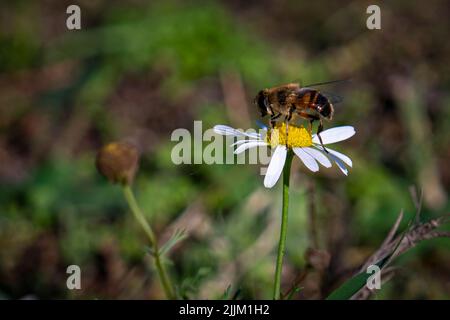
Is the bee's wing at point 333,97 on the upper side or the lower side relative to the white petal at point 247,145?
upper

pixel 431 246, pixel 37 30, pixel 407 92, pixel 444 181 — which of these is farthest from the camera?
pixel 37 30

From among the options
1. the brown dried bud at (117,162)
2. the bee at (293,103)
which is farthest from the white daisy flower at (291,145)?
the brown dried bud at (117,162)

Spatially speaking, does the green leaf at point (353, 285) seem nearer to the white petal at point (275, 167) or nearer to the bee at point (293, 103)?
the white petal at point (275, 167)

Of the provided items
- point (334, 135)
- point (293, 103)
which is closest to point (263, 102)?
point (293, 103)

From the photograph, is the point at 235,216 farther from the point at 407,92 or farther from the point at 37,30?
the point at 37,30

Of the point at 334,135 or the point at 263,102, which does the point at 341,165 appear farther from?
the point at 263,102

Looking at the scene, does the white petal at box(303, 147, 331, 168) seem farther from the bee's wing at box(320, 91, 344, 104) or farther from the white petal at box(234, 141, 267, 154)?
the bee's wing at box(320, 91, 344, 104)

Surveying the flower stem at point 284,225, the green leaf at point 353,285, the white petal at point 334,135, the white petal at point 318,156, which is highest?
the white petal at point 334,135

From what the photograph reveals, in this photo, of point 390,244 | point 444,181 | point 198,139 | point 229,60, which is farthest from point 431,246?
point 229,60
